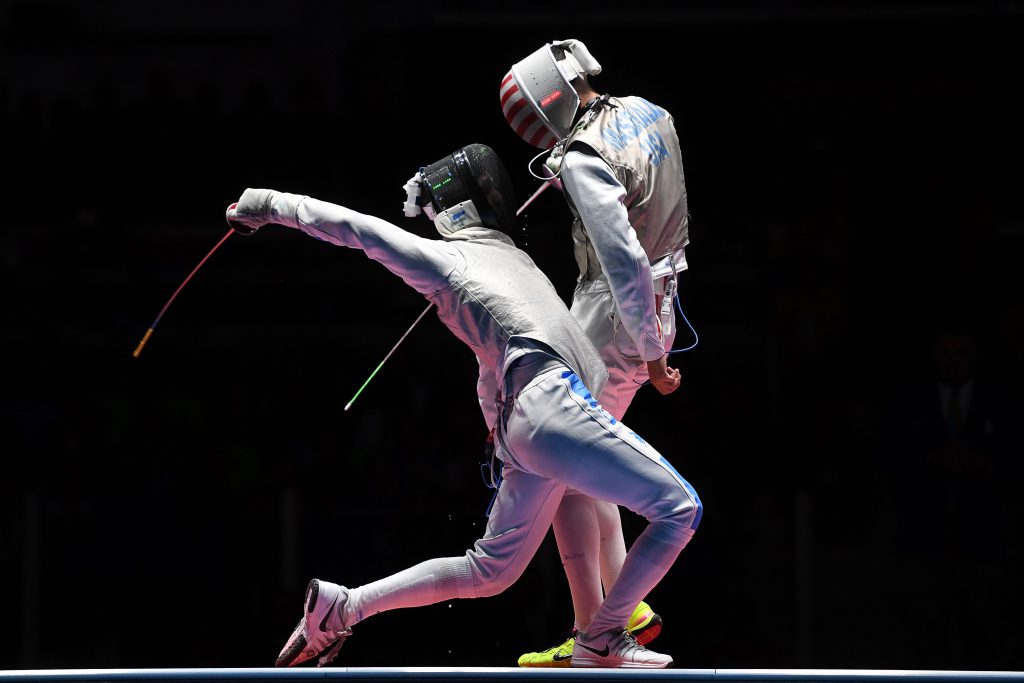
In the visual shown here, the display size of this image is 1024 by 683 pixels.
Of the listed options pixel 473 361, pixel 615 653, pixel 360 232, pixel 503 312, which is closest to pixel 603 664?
pixel 615 653

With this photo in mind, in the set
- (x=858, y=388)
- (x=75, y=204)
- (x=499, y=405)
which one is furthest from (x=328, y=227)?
(x=75, y=204)

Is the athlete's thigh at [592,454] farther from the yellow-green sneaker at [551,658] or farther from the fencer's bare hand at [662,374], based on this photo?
the yellow-green sneaker at [551,658]

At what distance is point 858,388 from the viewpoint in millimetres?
5098

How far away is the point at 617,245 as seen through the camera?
8.78 ft

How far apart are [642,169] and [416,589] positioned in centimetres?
106

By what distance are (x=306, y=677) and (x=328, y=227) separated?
0.91 m

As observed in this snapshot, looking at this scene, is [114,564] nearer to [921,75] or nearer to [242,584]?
[242,584]

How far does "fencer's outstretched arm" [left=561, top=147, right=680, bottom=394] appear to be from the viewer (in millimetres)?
2680

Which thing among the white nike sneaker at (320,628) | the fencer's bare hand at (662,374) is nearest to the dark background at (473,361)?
the white nike sneaker at (320,628)

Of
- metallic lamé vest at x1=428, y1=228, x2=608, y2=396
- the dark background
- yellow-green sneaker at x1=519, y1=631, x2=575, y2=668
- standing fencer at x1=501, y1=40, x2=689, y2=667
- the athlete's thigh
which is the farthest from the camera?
the dark background

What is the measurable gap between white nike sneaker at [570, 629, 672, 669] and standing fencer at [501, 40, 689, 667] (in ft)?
0.32

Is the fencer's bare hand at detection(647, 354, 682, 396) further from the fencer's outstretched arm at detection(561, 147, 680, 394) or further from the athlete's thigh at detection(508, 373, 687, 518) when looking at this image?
the athlete's thigh at detection(508, 373, 687, 518)

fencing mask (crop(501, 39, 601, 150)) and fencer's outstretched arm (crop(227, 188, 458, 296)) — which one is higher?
fencing mask (crop(501, 39, 601, 150))

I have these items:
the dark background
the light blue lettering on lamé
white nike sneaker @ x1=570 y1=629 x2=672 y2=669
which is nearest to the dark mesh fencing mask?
the light blue lettering on lamé
